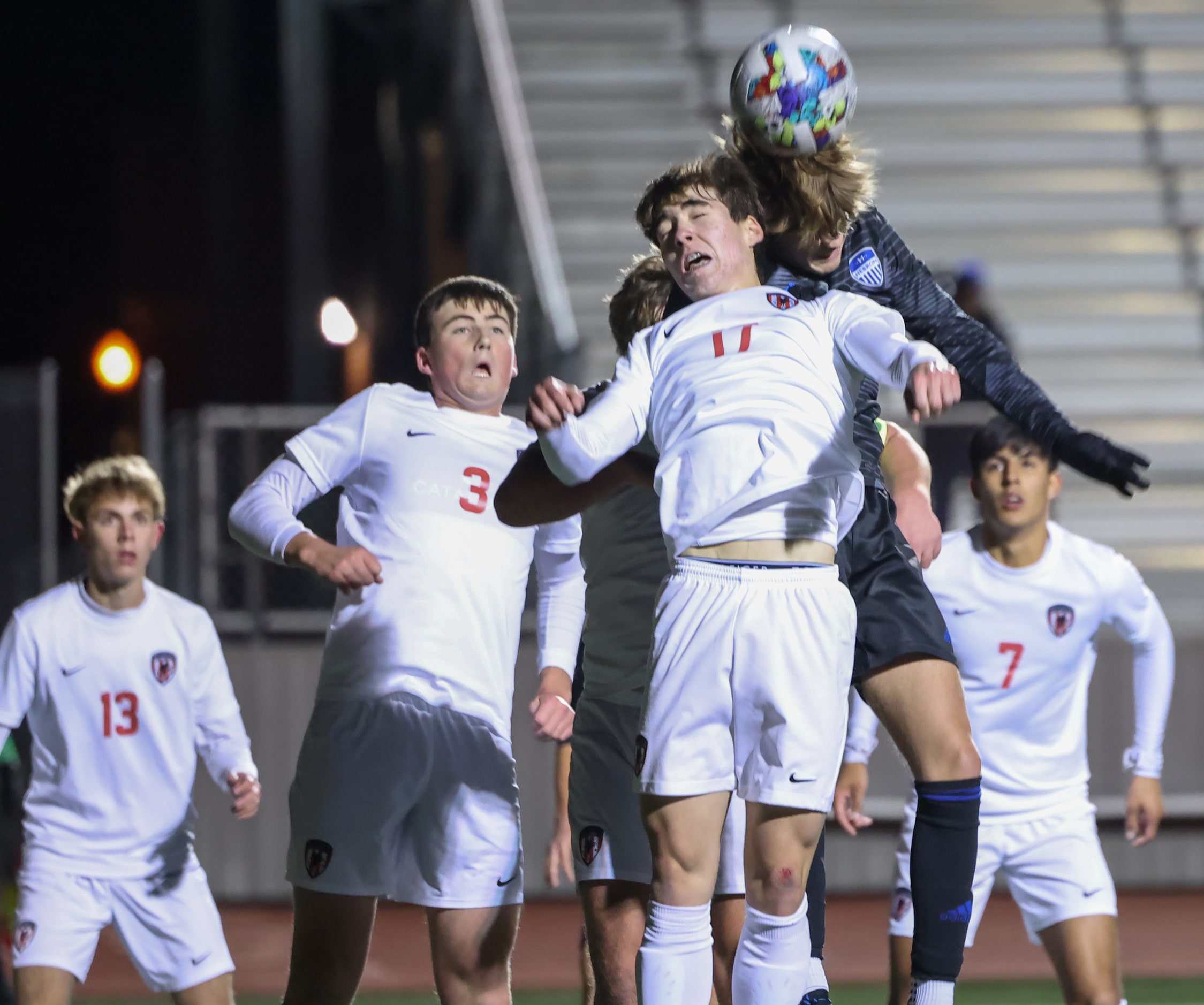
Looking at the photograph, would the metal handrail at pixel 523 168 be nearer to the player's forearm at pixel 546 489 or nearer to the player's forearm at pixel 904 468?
the player's forearm at pixel 904 468

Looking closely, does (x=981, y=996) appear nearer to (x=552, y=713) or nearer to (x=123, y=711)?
(x=552, y=713)

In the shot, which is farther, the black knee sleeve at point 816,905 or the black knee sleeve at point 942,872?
the black knee sleeve at point 816,905

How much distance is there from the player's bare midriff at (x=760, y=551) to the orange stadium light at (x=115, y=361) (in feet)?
37.8

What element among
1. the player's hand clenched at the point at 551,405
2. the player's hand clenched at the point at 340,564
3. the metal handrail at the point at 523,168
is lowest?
the player's hand clenched at the point at 340,564

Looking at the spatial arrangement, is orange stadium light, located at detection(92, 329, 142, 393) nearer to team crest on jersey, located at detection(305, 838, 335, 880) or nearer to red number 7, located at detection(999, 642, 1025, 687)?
red number 7, located at detection(999, 642, 1025, 687)

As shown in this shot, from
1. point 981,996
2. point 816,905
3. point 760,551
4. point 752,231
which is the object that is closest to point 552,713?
point 816,905

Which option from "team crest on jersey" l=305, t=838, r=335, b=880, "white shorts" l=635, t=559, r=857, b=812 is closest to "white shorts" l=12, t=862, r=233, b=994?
"team crest on jersey" l=305, t=838, r=335, b=880

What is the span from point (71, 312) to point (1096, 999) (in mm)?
27812

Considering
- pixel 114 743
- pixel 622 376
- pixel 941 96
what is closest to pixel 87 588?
pixel 114 743

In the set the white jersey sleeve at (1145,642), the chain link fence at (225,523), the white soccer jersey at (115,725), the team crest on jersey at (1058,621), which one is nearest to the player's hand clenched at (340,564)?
the white soccer jersey at (115,725)

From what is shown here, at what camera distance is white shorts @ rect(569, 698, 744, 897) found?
4551mm

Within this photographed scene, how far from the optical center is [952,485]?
31.1 ft

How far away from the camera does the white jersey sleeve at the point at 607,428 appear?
3.66m

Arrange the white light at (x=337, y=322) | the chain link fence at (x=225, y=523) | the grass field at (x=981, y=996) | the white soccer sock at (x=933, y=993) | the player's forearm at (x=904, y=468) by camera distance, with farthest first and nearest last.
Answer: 1. the white light at (x=337, y=322)
2. the chain link fence at (x=225, y=523)
3. the grass field at (x=981, y=996)
4. the player's forearm at (x=904, y=468)
5. the white soccer sock at (x=933, y=993)
